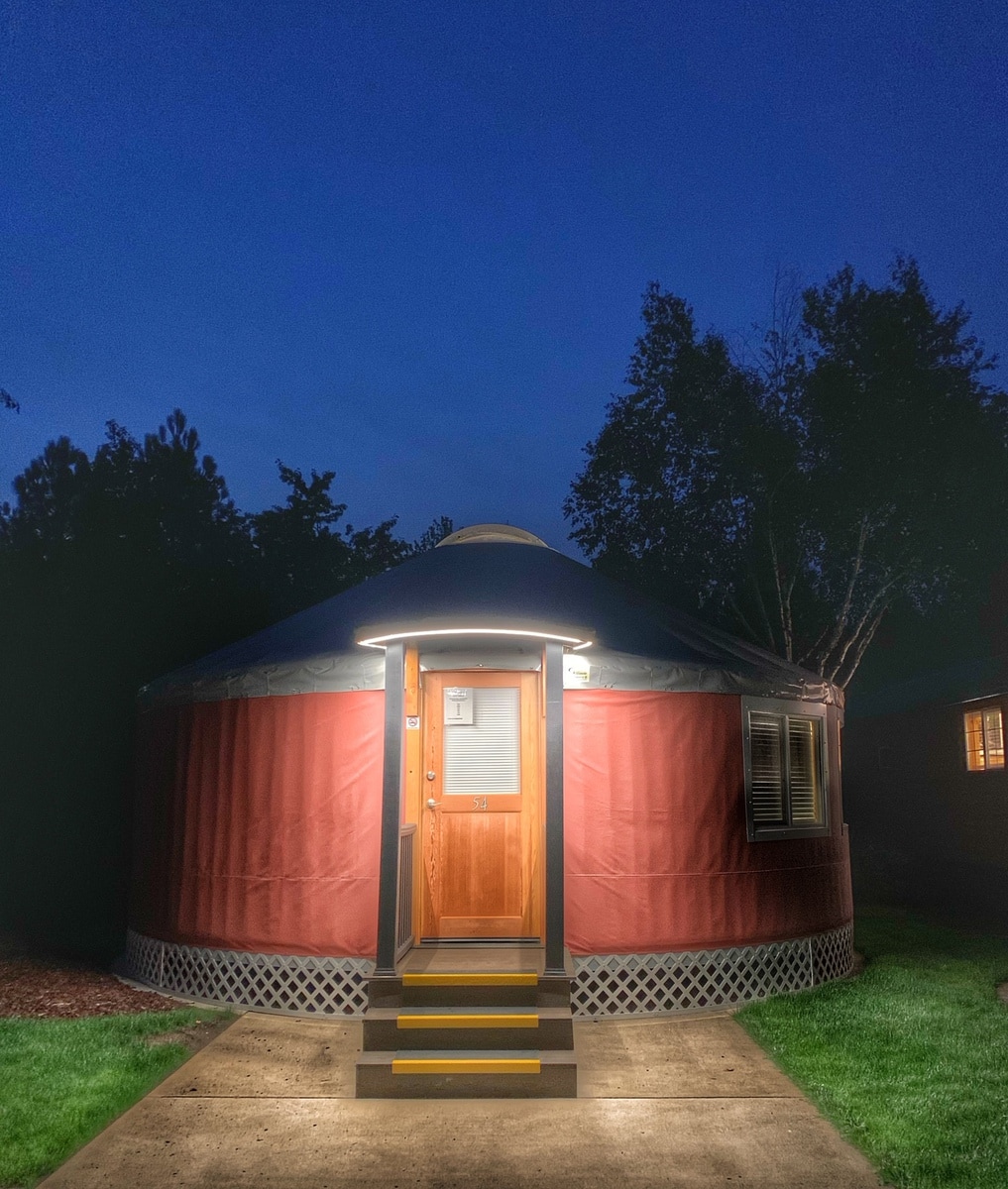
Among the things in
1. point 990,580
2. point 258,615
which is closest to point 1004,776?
point 990,580

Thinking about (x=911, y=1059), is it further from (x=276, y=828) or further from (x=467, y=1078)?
(x=276, y=828)

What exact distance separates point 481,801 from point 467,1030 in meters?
1.84

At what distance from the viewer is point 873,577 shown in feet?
52.3

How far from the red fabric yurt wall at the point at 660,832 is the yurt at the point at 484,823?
2cm

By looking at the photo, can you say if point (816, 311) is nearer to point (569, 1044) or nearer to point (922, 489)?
point (922, 489)

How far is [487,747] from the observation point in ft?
22.0

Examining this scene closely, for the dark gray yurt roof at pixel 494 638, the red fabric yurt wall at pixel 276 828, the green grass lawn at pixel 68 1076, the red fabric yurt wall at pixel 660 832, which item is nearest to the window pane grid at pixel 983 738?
the dark gray yurt roof at pixel 494 638

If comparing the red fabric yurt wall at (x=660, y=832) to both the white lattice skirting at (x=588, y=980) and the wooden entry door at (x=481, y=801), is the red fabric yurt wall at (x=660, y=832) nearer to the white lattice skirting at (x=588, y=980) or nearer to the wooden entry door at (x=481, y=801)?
the white lattice skirting at (x=588, y=980)

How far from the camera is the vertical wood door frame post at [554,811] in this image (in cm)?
534

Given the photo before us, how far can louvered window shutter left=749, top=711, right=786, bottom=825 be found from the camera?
22.7ft

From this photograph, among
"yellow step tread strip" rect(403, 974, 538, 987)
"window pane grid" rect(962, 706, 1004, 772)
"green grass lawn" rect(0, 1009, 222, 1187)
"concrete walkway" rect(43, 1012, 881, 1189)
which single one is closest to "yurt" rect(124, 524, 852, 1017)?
"yellow step tread strip" rect(403, 974, 538, 987)

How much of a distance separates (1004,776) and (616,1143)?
44.8 feet

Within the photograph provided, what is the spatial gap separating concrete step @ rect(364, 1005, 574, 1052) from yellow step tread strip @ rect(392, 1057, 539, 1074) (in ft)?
0.70

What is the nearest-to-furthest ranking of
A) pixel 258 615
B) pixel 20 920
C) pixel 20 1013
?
pixel 20 1013
pixel 20 920
pixel 258 615
